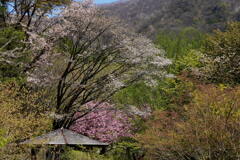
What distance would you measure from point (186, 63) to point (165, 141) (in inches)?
328

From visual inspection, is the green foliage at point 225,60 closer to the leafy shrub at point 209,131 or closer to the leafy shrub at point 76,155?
the leafy shrub at point 209,131

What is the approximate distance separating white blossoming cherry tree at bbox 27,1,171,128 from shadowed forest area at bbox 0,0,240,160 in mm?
49

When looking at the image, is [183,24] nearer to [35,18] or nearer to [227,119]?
[35,18]

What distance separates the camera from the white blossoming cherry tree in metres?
14.7

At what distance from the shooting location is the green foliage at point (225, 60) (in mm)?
14117

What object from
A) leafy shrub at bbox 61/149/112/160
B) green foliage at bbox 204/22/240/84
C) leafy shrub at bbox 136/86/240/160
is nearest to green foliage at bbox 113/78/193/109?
green foliage at bbox 204/22/240/84

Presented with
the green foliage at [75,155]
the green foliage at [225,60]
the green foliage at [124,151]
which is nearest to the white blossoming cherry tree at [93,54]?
the green foliage at [225,60]

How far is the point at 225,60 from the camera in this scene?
14.6 meters

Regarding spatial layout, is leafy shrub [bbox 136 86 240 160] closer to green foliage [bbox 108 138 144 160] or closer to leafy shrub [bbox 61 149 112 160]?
leafy shrub [bbox 61 149 112 160]

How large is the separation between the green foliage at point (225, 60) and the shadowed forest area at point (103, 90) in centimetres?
5

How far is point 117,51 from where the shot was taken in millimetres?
15453

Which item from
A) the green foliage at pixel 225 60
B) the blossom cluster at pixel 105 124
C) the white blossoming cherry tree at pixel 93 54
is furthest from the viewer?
the blossom cluster at pixel 105 124

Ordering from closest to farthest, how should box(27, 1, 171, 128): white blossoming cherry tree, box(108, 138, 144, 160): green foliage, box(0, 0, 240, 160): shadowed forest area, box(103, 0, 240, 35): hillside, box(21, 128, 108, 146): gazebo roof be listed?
box(0, 0, 240, 160): shadowed forest area → box(21, 128, 108, 146): gazebo roof → box(27, 1, 171, 128): white blossoming cherry tree → box(108, 138, 144, 160): green foliage → box(103, 0, 240, 35): hillside

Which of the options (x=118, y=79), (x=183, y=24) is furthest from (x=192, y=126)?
(x=183, y=24)
